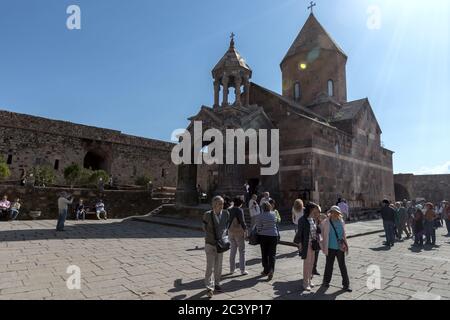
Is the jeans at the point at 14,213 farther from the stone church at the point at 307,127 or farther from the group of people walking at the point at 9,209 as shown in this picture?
the stone church at the point at 307,127

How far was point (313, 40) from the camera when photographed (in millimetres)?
23406

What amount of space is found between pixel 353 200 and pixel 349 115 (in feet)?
20.1

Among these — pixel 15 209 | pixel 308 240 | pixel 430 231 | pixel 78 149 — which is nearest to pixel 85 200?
pixel 15 209

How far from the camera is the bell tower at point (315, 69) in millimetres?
22828

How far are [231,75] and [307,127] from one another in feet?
17.3

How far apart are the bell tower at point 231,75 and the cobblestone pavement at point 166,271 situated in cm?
847

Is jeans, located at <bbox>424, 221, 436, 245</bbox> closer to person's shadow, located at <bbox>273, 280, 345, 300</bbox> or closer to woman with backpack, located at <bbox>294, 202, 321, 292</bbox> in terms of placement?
woman with backpack, located at <bbox>294, 202, 321, 292</bbox>

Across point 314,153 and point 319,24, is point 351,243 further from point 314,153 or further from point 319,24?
point 319,24

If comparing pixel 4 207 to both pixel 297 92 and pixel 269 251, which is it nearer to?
pixel 269 251

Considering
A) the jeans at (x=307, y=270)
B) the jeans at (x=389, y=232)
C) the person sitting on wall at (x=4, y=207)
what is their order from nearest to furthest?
1. the jeans at (x=307, y=270)
2. the jeans at (x=389, y=232)
3. the person sitting on wall at (x=4, y=207)

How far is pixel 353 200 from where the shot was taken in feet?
62.5

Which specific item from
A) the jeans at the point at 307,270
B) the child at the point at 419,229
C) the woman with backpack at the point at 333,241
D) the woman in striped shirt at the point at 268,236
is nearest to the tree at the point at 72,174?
the woman in striped shirt at the point at 268,236

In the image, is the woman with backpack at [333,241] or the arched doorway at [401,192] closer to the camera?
the woman with backpack at [333,241]
